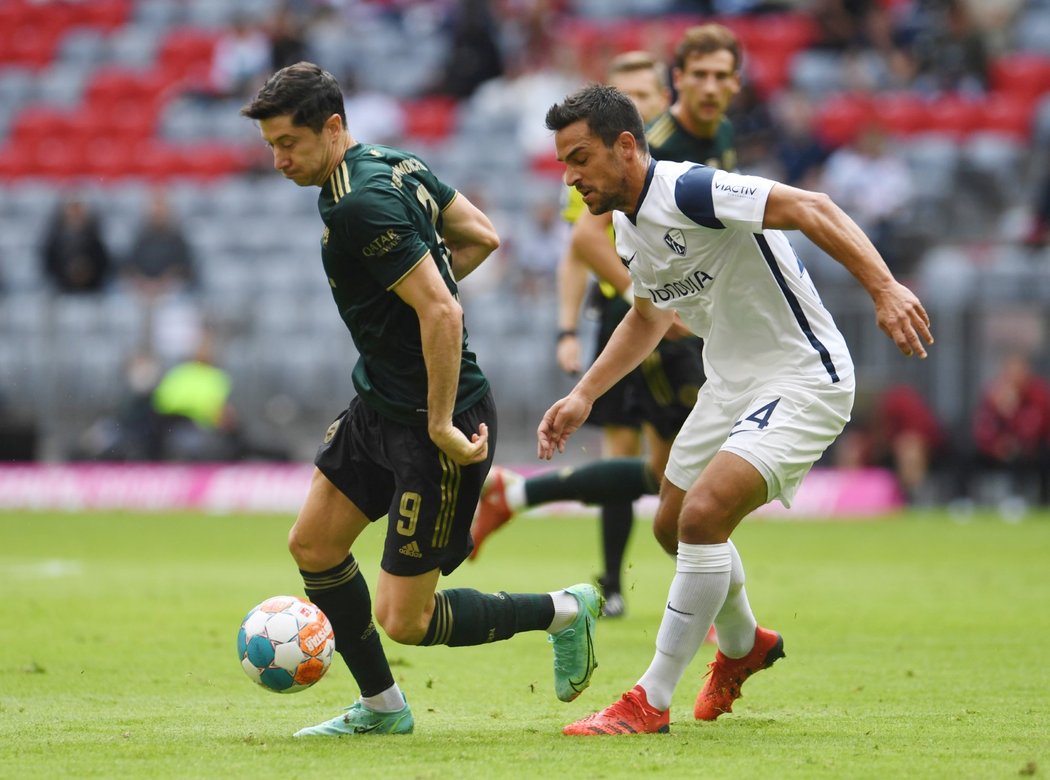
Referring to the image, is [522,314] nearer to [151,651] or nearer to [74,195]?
[74,195]

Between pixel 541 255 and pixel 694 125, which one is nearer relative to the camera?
pixel 694 125

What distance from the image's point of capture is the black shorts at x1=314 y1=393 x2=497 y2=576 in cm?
561

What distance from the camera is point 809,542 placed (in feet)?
45.7

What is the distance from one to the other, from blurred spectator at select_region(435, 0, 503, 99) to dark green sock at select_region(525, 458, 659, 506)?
13581mm

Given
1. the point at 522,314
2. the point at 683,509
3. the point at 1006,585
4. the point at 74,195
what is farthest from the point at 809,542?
the point at 74,195

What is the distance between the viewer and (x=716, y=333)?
5883mm

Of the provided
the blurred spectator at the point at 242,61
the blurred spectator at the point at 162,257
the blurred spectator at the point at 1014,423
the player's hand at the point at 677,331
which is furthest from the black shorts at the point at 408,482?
the blurred spectator at the point at 242,61

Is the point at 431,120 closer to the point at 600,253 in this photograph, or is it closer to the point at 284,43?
the point at 284,43

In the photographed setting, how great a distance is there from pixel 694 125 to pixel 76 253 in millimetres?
12584

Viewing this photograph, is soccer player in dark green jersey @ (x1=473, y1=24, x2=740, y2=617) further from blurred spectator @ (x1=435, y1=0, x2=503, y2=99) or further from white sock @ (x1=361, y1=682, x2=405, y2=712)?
blurred spectator @ (x1=435, y1=0, x2=503, y2=99)

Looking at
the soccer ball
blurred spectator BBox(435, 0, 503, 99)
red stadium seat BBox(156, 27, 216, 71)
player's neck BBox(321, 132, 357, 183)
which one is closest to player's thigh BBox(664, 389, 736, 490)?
the soccer ball

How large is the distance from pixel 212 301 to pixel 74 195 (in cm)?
295

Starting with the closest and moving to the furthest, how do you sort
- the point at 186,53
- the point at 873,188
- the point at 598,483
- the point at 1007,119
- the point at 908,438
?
the point at 598,483 < the point at 908,438 < the point at 873,188 < the point at 1007,119 < the point at 186,53

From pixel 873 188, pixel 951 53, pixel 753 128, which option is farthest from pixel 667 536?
pixel 951 53
